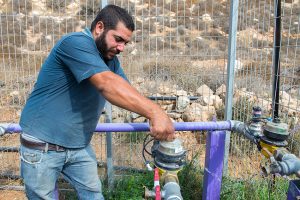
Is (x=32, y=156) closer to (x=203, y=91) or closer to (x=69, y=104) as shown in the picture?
(x=69, y=104)

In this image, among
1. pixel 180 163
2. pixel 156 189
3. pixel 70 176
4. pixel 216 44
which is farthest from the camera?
pixel 216 44

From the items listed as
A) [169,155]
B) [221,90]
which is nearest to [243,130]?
[169,155]

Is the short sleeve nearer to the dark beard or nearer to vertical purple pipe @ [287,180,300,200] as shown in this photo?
the dark beard

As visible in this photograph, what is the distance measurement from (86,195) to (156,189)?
1.17 m

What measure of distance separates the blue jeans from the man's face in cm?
90

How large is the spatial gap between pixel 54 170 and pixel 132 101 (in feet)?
3.43

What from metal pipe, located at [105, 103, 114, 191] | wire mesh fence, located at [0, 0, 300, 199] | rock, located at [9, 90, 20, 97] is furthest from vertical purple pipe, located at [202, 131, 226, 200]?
rock, located at [9, 90, 20, 97]

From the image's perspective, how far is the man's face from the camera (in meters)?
2.37

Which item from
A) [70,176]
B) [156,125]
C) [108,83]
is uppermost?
[108,83]

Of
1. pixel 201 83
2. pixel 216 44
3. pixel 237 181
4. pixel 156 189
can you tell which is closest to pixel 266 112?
pixel 237 181

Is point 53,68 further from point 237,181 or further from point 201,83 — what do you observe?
point 201,83

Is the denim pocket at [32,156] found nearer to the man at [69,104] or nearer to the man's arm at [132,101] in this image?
the man at [69,104]

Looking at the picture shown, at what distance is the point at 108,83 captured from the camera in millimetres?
2111

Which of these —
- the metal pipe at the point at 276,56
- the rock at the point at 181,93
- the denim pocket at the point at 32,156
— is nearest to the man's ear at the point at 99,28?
the denim pocket at the point at 32,156
